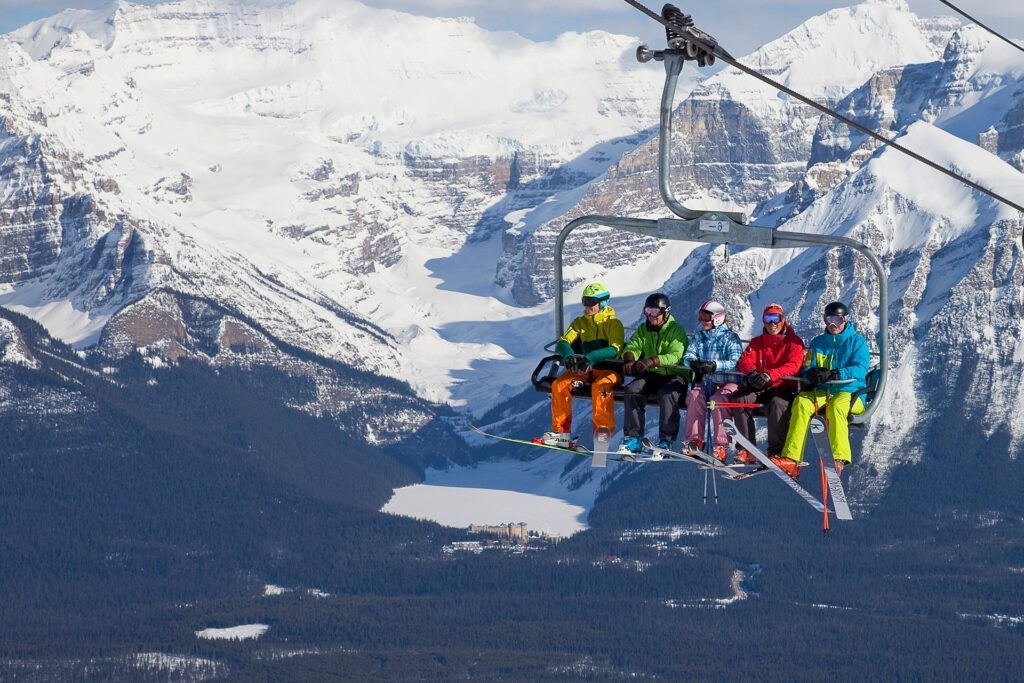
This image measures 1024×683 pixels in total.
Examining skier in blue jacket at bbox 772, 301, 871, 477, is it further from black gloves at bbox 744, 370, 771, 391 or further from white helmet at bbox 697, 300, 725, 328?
white helmet at bbox 697, 300, 725, 328

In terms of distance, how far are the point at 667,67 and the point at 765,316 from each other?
332 inches

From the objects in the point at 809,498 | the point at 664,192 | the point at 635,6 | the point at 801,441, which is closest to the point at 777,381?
the point at 801,441

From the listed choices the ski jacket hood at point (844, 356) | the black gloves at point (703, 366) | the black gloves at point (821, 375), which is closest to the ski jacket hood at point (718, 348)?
the black gloves at point (703, 366)

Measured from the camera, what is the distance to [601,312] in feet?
173

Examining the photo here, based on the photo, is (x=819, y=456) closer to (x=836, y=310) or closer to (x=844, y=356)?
(x=844, y=356)

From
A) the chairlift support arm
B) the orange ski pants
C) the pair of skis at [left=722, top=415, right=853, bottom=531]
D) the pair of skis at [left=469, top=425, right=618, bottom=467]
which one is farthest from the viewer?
the orange ski pants

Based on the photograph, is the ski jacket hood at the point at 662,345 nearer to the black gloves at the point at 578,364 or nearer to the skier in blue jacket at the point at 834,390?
the black gloves at the point at 578,364

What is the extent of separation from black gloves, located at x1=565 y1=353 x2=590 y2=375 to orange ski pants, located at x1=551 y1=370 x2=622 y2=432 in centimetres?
19

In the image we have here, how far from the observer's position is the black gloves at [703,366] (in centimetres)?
5078

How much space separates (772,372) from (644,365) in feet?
10.1

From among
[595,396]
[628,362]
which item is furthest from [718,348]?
[595,396]

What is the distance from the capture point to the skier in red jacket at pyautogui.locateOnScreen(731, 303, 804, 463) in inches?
1971

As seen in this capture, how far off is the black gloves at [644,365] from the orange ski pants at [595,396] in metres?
0.67

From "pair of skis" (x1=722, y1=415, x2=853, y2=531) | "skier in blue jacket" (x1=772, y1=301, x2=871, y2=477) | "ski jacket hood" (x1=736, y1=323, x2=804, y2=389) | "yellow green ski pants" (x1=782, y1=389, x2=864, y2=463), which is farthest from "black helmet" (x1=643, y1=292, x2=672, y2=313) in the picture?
"yellow green ski pants" (x1=782, y1=389, x2=864, y2=463)
